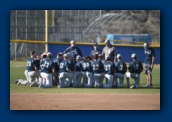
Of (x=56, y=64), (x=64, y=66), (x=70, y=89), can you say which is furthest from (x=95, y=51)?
(x=70, y=89)

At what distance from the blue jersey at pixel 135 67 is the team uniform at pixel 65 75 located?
982 mm

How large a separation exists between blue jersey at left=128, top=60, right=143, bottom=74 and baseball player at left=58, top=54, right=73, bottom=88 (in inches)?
38.5

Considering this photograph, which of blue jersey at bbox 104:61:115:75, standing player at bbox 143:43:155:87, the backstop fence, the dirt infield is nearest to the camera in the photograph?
the dirt infield

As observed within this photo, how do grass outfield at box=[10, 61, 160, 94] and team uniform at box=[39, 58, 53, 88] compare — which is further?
team uniform at box=[39, 58, 53, 88]

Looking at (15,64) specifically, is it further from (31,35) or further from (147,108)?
(147,108)

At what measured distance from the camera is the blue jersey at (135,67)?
47.9 ft

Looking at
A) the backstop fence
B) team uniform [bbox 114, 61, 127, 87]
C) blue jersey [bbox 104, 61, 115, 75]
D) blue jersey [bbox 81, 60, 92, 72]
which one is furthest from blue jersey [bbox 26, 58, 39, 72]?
team uniform [bbox 114, 61, 127, 87]

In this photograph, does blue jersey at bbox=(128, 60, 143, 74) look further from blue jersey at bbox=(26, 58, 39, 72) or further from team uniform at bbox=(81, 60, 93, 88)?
blue jersey at bbox=(26, 58, 39, 72)

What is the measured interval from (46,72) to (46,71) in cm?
2

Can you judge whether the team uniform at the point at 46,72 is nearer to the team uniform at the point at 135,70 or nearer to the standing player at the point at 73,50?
the standing player at the point at 73,50

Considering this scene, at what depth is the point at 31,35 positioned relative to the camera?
46.2 ft

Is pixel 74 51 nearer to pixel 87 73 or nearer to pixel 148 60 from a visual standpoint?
pixel 87 73

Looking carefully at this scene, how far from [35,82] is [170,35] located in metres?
2.28

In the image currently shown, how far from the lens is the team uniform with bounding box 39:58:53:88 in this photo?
14344mm
